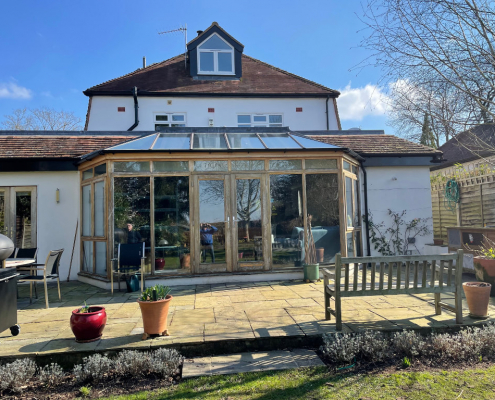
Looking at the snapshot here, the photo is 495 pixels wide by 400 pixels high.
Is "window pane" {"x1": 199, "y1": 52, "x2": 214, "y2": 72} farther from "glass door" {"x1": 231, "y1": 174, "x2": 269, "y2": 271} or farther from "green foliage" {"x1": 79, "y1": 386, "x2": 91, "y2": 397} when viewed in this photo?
"green foliage" {"x1": 79, "y1": 386, "x2": 91, "y2": 397}

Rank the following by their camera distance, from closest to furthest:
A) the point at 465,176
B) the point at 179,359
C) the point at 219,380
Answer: the point at 219,380 < the point at 179,359 < the point at 465,176

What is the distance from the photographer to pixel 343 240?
24.3 ft

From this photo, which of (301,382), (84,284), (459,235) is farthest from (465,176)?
(84,284)

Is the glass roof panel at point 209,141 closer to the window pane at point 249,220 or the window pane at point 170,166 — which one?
the window pane at point 170,166

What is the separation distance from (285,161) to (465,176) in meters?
5.58

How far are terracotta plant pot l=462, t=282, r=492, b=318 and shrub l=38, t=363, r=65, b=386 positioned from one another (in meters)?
4.73

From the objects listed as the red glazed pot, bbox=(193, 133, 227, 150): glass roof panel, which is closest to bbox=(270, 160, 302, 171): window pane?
bbox=(193, 133, 227, 150): glass roof panel

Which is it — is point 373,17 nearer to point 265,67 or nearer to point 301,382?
point 301,382

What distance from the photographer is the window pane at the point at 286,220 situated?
732 cm

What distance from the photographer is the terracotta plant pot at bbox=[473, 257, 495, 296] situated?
557 centimetres

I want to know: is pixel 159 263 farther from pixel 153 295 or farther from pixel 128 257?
pixel 153 295

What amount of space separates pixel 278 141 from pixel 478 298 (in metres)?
4.72

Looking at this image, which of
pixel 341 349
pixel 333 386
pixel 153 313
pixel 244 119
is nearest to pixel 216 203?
pixel 153 313

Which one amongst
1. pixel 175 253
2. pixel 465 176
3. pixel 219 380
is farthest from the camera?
pixel 465 176
